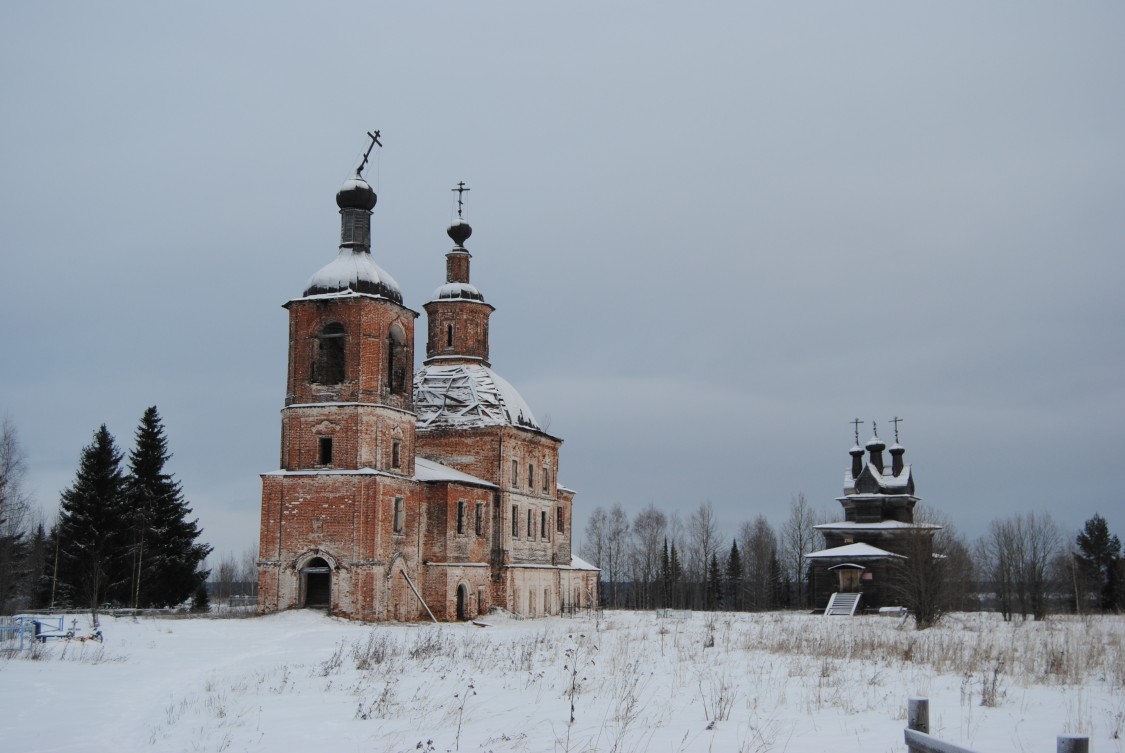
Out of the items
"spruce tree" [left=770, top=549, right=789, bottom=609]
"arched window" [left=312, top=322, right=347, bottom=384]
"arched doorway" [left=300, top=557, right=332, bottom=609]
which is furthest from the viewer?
"spruce tree" [left=770, top=549, right=789, bottom=609]

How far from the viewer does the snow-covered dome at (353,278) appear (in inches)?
1201

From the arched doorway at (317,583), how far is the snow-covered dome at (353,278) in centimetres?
774

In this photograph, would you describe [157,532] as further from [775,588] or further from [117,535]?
[775,588]

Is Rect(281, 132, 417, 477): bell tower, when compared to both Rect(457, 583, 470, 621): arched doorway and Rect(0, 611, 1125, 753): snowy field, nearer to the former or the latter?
Rect(457, 583, 470, 621): arched doorway

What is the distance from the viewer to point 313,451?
96.5 feet

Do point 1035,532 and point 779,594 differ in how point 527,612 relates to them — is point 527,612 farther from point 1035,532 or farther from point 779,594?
point 779,594

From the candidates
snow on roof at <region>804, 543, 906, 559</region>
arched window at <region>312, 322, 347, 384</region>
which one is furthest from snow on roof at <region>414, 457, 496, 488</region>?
snow on roof at <region>804, 543, 906, 559</region>

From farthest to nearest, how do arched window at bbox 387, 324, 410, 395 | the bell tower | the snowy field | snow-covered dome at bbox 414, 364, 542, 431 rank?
snow-covered dome at bbox 414, 364, 542, 431, arched window at bbox 387, 324, 410, 395, the bell tower, the snowy field

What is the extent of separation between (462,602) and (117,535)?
11.3 m

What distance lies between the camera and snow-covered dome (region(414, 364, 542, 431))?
120 ft

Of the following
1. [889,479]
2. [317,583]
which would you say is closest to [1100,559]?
[889,479]

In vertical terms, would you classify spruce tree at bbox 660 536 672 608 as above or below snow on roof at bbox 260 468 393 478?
below

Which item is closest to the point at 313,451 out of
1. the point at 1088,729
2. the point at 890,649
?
the point at 890,649

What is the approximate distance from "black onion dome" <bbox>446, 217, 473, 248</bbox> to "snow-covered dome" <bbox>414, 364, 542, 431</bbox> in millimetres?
5721
